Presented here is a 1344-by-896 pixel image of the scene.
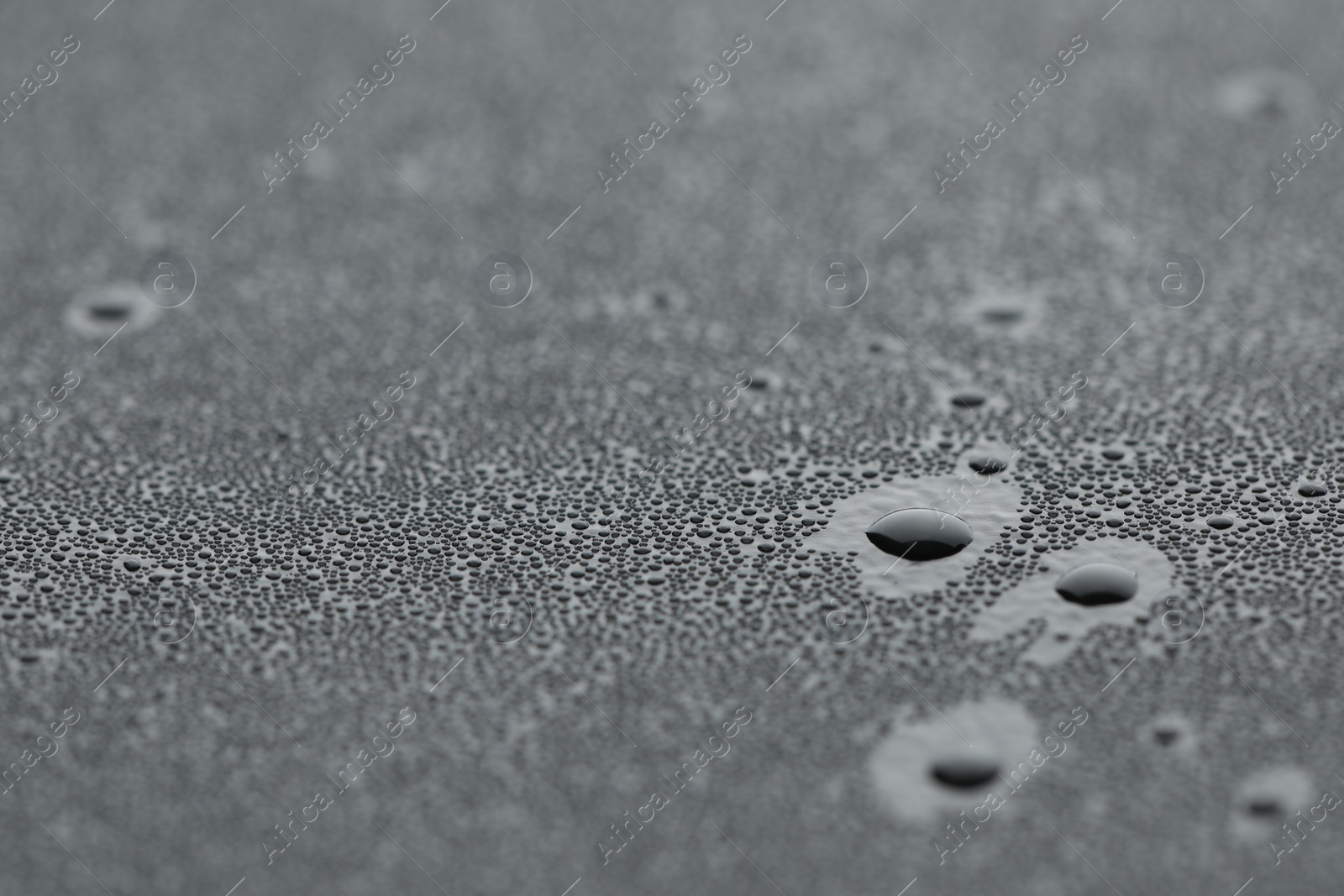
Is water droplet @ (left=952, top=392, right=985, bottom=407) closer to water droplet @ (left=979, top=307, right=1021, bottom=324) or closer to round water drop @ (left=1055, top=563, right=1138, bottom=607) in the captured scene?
water droplet @ (left=979, top=307, right=1021, bottom=324)

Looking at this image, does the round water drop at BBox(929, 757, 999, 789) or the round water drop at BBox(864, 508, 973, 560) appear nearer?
the round water drop at BBox(929, 757, 999, 789)

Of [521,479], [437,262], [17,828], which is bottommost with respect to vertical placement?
[17,828]

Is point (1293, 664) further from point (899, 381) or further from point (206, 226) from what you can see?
point (206, 226)

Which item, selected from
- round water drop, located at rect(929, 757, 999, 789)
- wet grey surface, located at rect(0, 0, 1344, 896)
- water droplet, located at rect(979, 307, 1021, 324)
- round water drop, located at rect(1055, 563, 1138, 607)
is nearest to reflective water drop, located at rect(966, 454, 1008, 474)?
wet grey surface, located at rect(0, 0, 1344, 896)

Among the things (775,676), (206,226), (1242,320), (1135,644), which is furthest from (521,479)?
(1242,320)

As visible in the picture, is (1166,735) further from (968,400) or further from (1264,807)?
(968,400)

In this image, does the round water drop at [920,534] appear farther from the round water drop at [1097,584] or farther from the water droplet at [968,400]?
the water droplet at [968,400]

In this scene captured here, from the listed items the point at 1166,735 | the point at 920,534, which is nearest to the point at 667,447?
the point at 920,534
